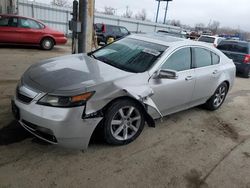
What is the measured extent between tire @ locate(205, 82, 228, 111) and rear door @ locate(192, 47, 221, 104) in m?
0.23

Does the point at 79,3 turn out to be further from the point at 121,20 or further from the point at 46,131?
the point at 121,20

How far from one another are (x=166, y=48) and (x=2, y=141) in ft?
9.13

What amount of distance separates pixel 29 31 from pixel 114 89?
29.9ft

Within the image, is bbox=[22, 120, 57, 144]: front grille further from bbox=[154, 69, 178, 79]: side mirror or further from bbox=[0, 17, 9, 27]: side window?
bbox=[0, 17, 9, 27]: side window

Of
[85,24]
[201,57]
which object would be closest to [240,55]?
[201,57]

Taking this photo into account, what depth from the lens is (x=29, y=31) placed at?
10633mm

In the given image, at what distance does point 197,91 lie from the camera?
4375 millimetres

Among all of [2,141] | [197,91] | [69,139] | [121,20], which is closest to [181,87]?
[197,91]

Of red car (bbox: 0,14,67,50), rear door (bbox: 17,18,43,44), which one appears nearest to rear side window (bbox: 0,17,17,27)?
red car (bbox: 0,14,67,50)

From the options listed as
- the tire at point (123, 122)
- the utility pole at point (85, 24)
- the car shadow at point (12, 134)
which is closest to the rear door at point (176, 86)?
the tire at point (123, 122)

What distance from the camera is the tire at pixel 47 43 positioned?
11.1m

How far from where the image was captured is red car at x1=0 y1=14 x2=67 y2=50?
33.6 ft

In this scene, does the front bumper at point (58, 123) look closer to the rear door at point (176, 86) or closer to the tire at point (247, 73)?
the rear door at point (176, 86)

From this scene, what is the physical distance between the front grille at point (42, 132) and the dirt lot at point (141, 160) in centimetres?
31
